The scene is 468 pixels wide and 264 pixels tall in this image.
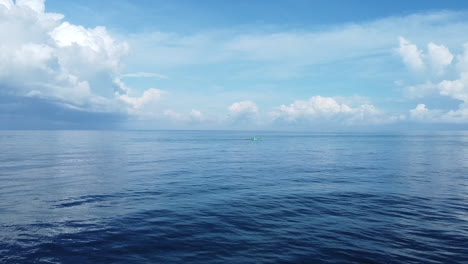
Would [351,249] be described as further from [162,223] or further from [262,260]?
[162,223]

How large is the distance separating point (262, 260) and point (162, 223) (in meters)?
10.5

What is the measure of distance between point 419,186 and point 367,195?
11.4 metres

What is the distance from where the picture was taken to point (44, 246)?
19.4 meters

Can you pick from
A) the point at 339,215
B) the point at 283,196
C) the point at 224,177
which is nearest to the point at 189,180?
the point at 224,177

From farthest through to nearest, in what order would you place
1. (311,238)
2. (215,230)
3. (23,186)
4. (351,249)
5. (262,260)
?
(23,186), (215,230), (311,238), (351,249), (262,260)

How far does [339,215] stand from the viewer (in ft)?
87.4

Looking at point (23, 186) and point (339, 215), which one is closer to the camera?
point (339, 215)

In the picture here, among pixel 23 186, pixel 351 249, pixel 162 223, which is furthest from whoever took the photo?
pixel 23 186

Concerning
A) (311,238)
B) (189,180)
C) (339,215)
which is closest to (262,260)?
(311,238)

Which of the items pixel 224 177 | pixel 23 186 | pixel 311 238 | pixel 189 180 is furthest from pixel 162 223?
pixel 23 186

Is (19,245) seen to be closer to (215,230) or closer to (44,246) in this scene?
(44,246)

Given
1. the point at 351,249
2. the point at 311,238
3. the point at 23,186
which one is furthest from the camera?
the point at 23,186

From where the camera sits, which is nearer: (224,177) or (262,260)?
(262,260)

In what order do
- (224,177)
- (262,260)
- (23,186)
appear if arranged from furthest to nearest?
(224,177) < (23,186) < (262,260)
